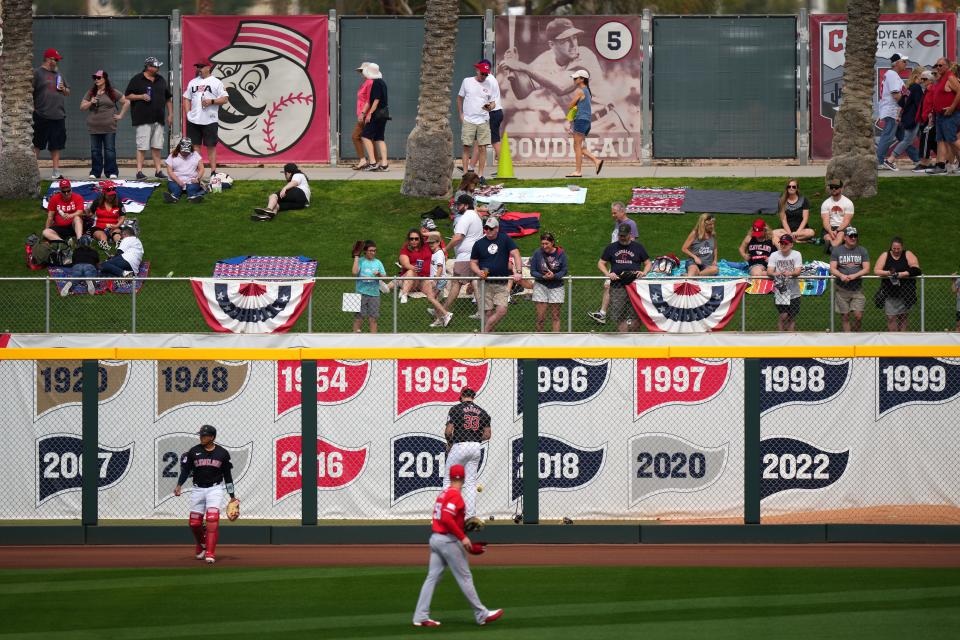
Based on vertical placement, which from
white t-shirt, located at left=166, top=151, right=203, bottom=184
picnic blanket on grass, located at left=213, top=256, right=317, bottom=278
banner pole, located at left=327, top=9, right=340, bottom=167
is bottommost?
picnic blanket on grass, located at left=213, top=256, right=317, bottom=278

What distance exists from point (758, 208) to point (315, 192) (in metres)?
8.85

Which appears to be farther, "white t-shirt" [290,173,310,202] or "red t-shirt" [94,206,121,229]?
"white t-shirt" [290,173,310,202]

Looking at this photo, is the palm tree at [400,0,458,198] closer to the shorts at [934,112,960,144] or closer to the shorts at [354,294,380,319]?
the shorts at [354,294,380,319]

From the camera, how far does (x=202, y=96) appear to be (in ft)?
94.9

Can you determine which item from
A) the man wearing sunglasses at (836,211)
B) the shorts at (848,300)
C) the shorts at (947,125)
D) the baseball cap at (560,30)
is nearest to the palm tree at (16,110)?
the baseball cap at (560,30)

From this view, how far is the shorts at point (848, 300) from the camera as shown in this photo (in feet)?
70.6

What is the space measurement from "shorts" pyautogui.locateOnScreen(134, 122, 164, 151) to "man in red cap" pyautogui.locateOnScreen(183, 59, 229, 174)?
0.79m

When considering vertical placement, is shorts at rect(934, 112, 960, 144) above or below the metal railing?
above

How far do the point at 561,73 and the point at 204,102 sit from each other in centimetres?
804

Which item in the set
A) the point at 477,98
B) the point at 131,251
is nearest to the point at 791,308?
the point at 477,98

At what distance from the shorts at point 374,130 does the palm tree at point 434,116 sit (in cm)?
156

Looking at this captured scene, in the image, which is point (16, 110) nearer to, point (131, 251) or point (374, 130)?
point (131, 251)

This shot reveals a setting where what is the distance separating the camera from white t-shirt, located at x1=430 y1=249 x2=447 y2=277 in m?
22.8

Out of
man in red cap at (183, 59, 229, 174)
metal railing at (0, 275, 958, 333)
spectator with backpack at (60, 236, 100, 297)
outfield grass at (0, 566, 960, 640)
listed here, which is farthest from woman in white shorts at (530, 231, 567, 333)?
man in red cap at (183, 59, 229, 174)
